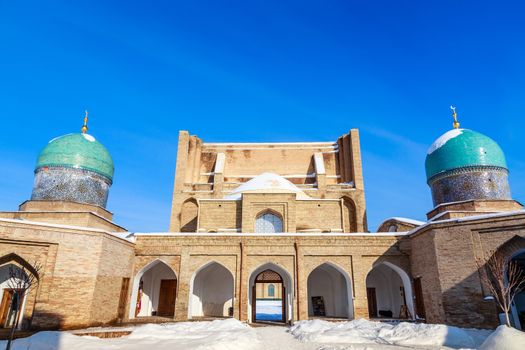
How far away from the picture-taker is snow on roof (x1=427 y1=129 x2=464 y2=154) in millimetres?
15883

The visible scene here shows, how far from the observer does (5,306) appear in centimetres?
1156

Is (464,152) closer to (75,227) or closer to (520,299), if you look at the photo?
(520,299)

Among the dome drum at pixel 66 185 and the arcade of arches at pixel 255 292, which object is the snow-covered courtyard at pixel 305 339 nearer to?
the arcade of arches at pixel 255 292

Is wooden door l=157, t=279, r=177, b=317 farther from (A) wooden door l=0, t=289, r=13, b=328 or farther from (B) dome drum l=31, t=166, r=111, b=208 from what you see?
(A) wooden door l=0, t=289, r=13, b=328

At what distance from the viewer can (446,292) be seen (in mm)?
10797

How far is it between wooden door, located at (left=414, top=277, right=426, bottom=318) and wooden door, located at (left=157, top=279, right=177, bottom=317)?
1033 centimetres

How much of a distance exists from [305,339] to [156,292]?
29.9 feet

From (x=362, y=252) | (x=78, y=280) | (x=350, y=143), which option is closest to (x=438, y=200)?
(x=362, y=252)

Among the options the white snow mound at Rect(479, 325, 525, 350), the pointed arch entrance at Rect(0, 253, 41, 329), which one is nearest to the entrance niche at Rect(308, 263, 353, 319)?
the white snow mound at Rect(479, 325, 525, 350)

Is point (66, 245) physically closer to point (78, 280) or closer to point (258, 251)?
Answer: point (78, 280)

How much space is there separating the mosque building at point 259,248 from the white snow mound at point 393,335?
6.78ft

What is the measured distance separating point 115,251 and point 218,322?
177 inches

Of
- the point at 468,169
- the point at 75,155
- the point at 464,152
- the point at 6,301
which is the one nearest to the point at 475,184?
the point at 468,169

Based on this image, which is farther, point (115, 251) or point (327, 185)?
point (327, 185)
